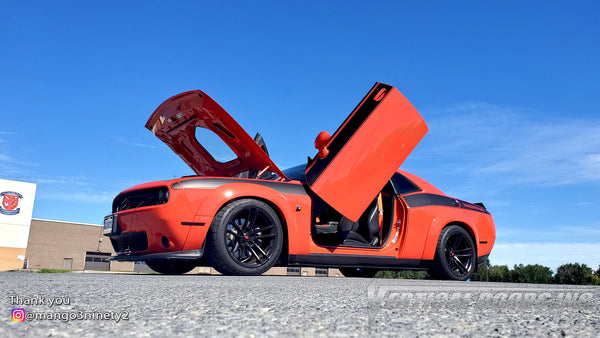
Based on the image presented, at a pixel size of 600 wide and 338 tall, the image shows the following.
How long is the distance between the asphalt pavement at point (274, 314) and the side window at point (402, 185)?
12.9 ft

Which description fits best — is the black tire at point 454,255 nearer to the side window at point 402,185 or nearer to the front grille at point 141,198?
the side window at point 402,185

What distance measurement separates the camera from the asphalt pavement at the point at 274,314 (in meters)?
1.48

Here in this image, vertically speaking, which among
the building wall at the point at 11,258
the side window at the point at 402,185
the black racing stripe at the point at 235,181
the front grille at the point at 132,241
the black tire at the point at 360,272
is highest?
the side window at the point at 402,185

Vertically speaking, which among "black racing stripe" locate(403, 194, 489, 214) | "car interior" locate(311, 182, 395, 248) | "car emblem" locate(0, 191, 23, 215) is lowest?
"car interior" locate(311, 182, 395, 248)

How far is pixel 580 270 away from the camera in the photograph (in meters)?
31.9

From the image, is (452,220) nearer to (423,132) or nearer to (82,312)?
(423,132)

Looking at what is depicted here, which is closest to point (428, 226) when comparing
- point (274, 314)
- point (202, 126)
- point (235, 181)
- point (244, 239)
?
point (244, 239)

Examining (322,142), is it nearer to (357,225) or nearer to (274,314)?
(357,225)

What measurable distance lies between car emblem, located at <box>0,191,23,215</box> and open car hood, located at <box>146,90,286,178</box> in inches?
1515

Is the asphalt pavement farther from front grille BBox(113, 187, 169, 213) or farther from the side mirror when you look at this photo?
the side mirror

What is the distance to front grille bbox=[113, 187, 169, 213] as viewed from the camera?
15.9ft

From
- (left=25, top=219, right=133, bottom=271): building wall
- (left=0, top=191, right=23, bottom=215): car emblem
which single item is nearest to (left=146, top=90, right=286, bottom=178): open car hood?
(left=0, top=191, right=23, bottom=215): car emblem

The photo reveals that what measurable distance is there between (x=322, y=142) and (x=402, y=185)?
167 centimetres

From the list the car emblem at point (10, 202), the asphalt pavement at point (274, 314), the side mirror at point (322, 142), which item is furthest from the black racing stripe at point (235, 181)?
the car emblem at point (10, 202)
